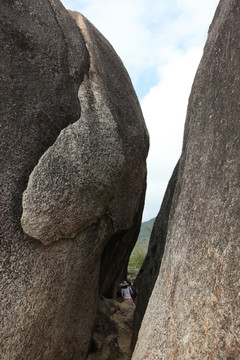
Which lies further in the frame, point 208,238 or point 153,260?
point 153,260

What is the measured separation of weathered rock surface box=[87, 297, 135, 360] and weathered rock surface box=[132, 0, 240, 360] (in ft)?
3.80

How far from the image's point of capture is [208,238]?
206cm

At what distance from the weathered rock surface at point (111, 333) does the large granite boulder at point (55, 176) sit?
321 mm

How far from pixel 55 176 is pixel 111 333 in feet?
6.58

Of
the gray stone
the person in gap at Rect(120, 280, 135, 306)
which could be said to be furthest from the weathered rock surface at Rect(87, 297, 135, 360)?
the person in gap at Rect(120, 280, 135, 306)

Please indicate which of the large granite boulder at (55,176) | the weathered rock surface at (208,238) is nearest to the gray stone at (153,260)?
the large granite boulder at (55,176)

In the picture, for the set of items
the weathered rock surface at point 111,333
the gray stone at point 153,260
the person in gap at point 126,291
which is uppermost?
the gray stone at point 153,260

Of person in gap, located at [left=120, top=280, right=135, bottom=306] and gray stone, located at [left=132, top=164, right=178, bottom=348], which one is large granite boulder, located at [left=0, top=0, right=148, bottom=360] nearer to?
gray stone, located at [left=132, top=164, right=178, bottom=348]

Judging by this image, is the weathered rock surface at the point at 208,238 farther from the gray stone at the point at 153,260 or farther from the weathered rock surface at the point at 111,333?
the weathered rock surface at the point at 111,333

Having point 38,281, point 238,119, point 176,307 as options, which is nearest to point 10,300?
point 38,281

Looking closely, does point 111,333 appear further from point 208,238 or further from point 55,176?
point 208,238

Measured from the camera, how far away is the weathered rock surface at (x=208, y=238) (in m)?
1.83

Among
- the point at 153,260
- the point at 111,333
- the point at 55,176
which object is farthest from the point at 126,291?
the point at 55,176

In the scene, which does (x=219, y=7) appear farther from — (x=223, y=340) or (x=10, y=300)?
(x=10, y=300)
